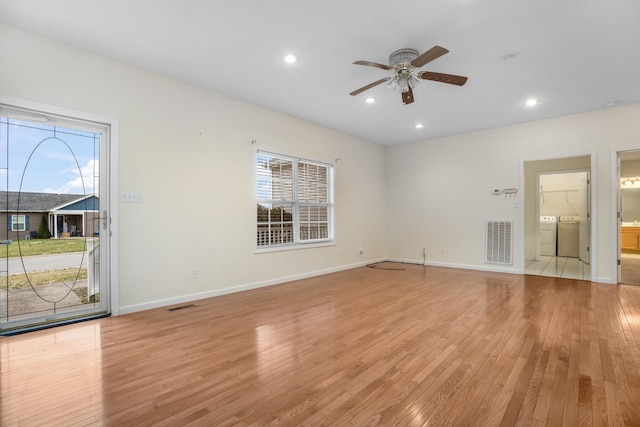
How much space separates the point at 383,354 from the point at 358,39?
2.89 m

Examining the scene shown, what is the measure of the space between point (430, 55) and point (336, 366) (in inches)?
109

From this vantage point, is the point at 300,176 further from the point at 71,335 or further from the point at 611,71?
the point at 611,71

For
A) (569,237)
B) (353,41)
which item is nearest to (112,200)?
(353,41)

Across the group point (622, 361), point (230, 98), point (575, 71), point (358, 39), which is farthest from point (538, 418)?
point (230, 98)

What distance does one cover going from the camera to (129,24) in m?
2.78

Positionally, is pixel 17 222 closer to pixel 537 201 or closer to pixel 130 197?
pixel 130 197

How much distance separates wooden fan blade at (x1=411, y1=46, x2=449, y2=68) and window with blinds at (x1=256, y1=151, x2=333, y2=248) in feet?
8.90

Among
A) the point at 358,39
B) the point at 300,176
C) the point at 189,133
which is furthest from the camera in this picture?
the point at 300,176

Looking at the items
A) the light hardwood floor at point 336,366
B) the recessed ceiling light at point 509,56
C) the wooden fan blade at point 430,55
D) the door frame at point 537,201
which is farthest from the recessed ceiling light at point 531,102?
the light hardwood floor at point 336,366

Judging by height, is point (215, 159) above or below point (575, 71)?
below

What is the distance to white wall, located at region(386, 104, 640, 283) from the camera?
492 centimetres

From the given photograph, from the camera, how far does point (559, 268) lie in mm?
6324

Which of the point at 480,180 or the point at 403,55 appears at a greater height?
the point at 403,55

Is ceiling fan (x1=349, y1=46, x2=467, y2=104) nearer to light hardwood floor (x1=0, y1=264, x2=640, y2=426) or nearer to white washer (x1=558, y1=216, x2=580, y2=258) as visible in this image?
light hardwood floor (x1=0, y1=264, x2=640, y2=426)
